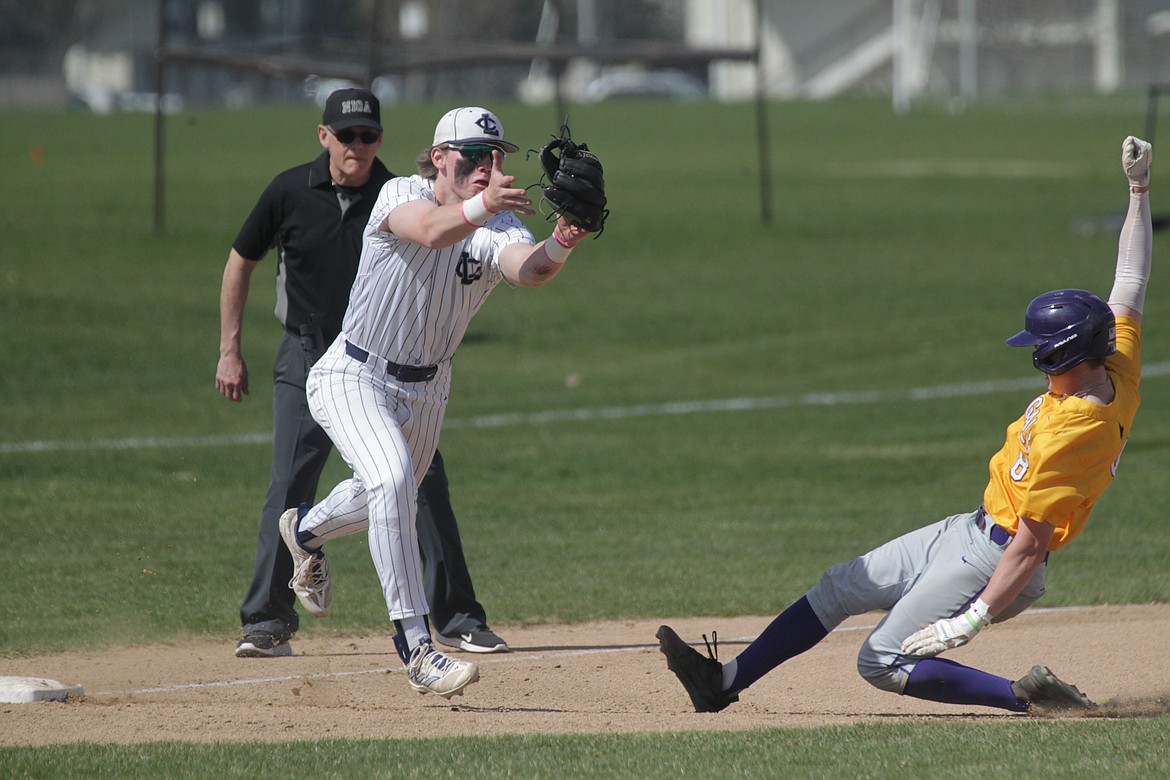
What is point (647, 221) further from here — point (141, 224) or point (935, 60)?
point (935, 60)

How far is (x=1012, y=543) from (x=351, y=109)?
3.40m

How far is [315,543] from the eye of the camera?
6047mm

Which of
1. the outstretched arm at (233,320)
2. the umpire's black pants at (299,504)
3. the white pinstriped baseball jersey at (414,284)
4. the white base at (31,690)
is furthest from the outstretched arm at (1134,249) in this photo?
the white base at (31,690)

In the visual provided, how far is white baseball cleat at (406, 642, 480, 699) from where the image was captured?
520 cm

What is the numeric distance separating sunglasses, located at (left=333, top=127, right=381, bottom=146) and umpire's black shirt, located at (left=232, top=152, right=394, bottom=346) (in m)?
0.24

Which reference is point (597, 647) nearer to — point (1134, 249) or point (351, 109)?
point (351, 109)

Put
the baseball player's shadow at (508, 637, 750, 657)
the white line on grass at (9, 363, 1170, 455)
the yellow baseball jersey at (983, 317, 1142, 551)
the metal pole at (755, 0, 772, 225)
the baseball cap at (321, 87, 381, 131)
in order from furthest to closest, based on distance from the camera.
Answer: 1. the metal pole at (755, 0, 772, 225)
2. the white line on grass at (9, 363, 1170, 455)
3. the baseball player's shadow at (508, 637, 750, 657)
4. the baseball cap at (321, 87, 381, 131)
5. the yellow baseball jersey at (983, 317, 1142, 551)

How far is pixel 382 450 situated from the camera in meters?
5.47

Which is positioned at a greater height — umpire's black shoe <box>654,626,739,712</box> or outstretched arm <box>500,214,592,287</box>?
outstretched arm <box>500,214,592,287</box>

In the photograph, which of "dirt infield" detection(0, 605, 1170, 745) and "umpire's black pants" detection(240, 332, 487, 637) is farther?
"umpire's black pants" detection(240, 332, 487, 637)

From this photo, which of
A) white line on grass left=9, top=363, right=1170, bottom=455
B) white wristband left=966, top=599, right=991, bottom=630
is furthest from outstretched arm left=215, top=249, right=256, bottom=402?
white line on grass left=9, top=363, right=1170, bottom=455

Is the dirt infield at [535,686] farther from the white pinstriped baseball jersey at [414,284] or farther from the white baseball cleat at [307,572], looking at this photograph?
the white pinstriped baseball jersey at [414,284]

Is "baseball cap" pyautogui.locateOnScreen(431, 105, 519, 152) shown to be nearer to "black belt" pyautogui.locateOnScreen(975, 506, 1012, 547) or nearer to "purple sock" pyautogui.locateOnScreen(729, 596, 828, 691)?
"purple sock" pyautogui.locateOnScreen(729, 596, 828, 691)

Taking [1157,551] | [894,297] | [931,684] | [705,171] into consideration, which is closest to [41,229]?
[894,297]
